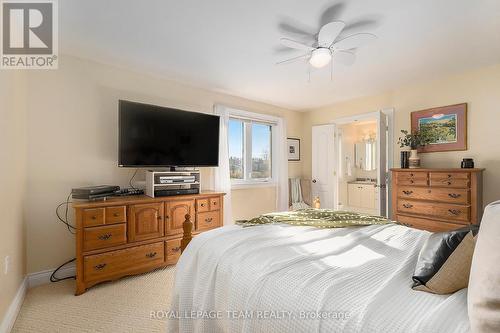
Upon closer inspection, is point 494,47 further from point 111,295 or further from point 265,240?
point 111,295

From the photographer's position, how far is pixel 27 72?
250 centimetres

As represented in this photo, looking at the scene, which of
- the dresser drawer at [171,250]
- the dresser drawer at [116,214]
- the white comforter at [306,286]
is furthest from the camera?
the dresser drawer at [171,250]

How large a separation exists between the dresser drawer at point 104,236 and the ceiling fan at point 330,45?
2.40m

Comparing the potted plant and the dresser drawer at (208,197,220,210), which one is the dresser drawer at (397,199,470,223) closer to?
the potted plant

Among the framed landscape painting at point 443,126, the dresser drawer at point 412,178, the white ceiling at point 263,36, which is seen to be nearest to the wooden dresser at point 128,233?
the white ceiling at point 263,36

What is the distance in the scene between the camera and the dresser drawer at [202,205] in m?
3.13

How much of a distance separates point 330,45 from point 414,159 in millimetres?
2198

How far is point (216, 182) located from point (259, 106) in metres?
1.71

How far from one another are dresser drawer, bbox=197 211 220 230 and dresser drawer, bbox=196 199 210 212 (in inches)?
2.1

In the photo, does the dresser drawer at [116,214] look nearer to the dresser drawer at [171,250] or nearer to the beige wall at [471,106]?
the dresser drawer at [171,250]

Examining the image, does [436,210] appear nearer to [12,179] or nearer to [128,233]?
[128,233]

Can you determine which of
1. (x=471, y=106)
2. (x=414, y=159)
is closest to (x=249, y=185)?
(x=414, y=159)

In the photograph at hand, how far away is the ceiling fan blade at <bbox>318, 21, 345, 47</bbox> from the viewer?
1865 mm

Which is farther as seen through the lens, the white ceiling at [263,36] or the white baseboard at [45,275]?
the white baseboard at [45,275]
